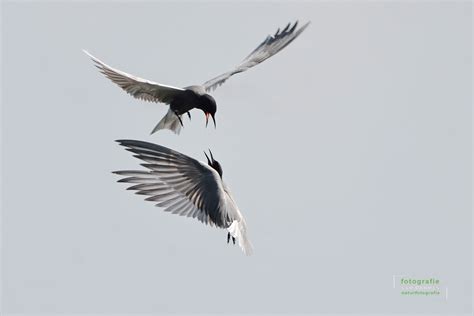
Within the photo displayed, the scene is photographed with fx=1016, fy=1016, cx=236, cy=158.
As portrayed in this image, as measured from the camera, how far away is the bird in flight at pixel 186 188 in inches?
526

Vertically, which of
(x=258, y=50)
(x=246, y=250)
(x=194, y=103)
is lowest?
(x=246, y=250)

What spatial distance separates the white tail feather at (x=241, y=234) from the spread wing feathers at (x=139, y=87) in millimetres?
2366

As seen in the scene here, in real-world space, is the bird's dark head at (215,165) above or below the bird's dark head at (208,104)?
below

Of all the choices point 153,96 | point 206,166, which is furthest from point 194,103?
point 206,166

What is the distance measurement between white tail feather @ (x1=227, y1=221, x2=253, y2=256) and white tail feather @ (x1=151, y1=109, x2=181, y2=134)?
2.41 m

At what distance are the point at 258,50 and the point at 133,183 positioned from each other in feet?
14.3

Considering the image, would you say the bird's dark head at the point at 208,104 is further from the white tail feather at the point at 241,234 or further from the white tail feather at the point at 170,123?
the white tail feather at the point at 241,234

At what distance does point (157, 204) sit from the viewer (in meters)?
13.5

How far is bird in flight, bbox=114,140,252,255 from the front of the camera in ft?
43.9

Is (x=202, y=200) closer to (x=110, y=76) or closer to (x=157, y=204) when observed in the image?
(x=157, y=204)

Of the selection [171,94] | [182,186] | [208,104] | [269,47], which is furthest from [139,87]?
[269,47]

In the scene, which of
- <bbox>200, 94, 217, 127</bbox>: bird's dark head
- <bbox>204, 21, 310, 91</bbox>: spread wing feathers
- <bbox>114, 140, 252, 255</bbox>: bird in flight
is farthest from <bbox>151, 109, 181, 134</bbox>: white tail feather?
<bbox>114, 140, 252, 255</bbox>: bird in flight

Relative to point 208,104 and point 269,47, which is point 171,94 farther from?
point 269,47

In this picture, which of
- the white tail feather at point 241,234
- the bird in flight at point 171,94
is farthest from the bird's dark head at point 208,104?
the white tail feather at point 241,234
